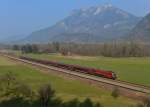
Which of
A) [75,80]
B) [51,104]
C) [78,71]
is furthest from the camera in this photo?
[78,71]

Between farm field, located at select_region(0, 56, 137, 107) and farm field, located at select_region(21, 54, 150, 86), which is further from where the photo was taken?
farm field, located at select_region(21, 54, 150, 86)

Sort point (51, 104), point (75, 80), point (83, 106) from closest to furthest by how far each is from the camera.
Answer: point (83, 106) < point (51, 104) < point (75, 80)

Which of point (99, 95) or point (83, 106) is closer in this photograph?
point (83, 106)

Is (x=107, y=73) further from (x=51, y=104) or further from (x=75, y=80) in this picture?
(x=51, y=104)

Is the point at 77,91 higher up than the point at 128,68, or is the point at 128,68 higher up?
the point at 77,91

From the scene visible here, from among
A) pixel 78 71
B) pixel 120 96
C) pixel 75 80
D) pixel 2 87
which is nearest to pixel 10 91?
pixel 2 87

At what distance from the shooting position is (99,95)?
200 feet

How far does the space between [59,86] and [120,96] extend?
1735cm

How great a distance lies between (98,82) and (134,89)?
11811 mm

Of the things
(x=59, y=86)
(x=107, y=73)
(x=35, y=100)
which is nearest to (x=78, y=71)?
(x=107, y=73)

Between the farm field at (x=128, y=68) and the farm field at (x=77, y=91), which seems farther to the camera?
the farm field at (x=128, y=68)

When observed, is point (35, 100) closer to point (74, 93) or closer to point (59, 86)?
point (74, 93)

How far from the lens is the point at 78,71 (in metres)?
94.9

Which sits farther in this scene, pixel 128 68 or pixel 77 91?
pixel 128 68
